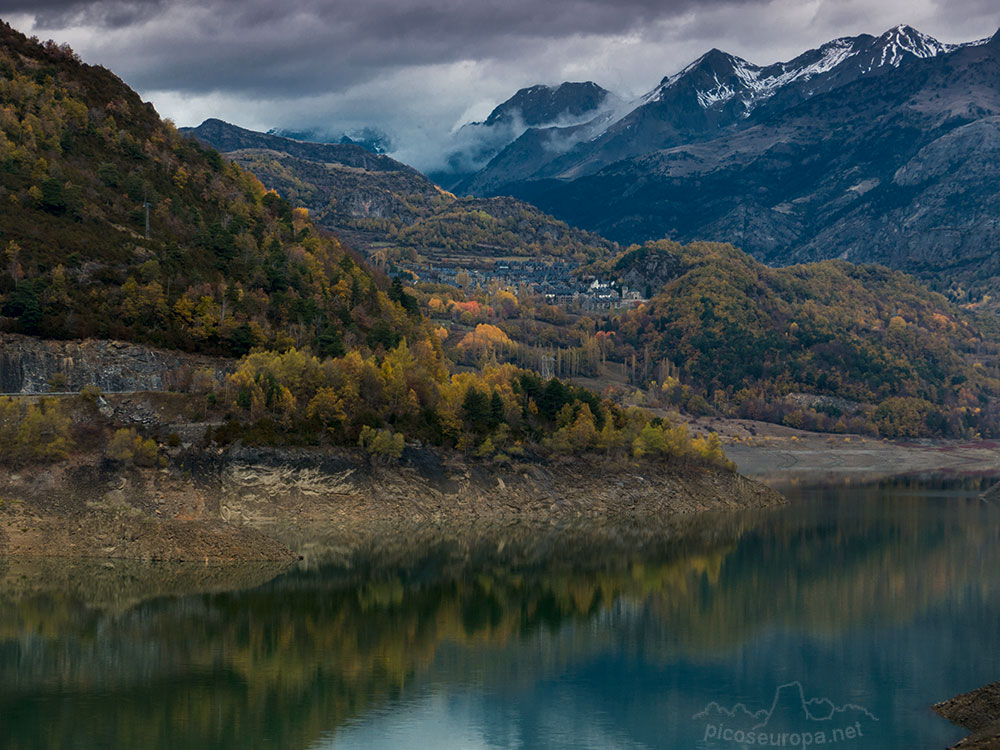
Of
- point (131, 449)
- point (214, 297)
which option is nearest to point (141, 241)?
point (214, 297)

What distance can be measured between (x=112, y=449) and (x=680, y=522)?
58.3m

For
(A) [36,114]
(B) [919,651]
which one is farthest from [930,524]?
(A) [36,114]

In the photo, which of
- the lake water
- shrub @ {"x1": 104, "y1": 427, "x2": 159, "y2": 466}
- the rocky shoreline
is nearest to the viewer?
the rocky shoreline

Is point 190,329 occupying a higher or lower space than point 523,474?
higher

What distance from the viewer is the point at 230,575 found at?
94.1 meters

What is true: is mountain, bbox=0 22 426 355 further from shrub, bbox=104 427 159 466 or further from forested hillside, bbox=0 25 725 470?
shrub, bbox=104 427 159 466

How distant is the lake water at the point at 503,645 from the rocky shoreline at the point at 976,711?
3.64 ft

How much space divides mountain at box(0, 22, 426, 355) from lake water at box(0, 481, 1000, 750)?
32.4 metres

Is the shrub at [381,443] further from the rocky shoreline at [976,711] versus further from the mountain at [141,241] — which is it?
the rocky shoreline at [976,711]

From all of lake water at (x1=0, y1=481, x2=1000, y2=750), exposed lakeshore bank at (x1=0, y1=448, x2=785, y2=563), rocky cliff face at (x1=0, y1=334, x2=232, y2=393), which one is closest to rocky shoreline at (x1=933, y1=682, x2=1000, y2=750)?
lake water at (x1=0, y1=481, x2=1000, y2=750)

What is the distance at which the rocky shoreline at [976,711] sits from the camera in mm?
55500

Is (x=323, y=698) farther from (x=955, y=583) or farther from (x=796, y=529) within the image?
(x=796, y=529)

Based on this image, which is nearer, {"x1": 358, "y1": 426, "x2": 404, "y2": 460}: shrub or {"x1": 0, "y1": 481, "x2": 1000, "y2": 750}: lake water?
{"x1": 0, "y1": 481, "x2": 1000, "y2": 750}: lake water

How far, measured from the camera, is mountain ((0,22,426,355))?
126000 millimetres
